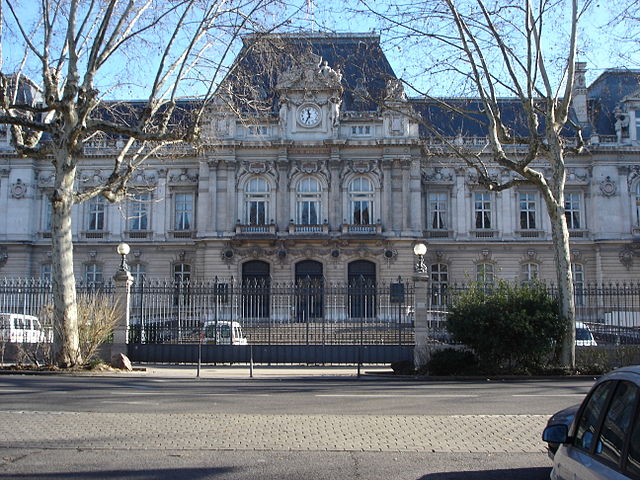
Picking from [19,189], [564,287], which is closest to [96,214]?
[19,189]

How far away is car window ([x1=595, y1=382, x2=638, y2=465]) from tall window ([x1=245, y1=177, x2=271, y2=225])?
129ft

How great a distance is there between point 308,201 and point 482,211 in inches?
463

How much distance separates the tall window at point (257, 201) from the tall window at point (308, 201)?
206cm

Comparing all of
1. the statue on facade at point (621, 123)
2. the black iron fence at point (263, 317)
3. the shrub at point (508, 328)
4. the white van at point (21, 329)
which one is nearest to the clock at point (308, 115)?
the black iron fence at point (263, 317)

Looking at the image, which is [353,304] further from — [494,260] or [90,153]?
[90,153]

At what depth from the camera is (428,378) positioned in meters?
18.1

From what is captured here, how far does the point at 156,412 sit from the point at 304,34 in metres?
12.7

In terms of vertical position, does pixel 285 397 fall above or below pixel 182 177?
below

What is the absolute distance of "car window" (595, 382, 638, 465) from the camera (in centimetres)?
356

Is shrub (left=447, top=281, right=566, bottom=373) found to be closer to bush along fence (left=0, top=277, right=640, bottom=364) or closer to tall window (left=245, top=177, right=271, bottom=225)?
bush along fence (left=0, top=277, right=640, bottom=364)

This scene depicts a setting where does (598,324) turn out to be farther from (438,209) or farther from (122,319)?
(438,209)

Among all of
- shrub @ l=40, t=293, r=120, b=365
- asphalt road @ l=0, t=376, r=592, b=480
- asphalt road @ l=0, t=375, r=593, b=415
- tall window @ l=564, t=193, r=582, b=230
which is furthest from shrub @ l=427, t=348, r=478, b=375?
tall window @ l=564, t=193, r=582, b=230

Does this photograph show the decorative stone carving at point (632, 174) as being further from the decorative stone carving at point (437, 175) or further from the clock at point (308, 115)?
the clock at point (308, 115)

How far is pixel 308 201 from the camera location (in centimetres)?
4275
